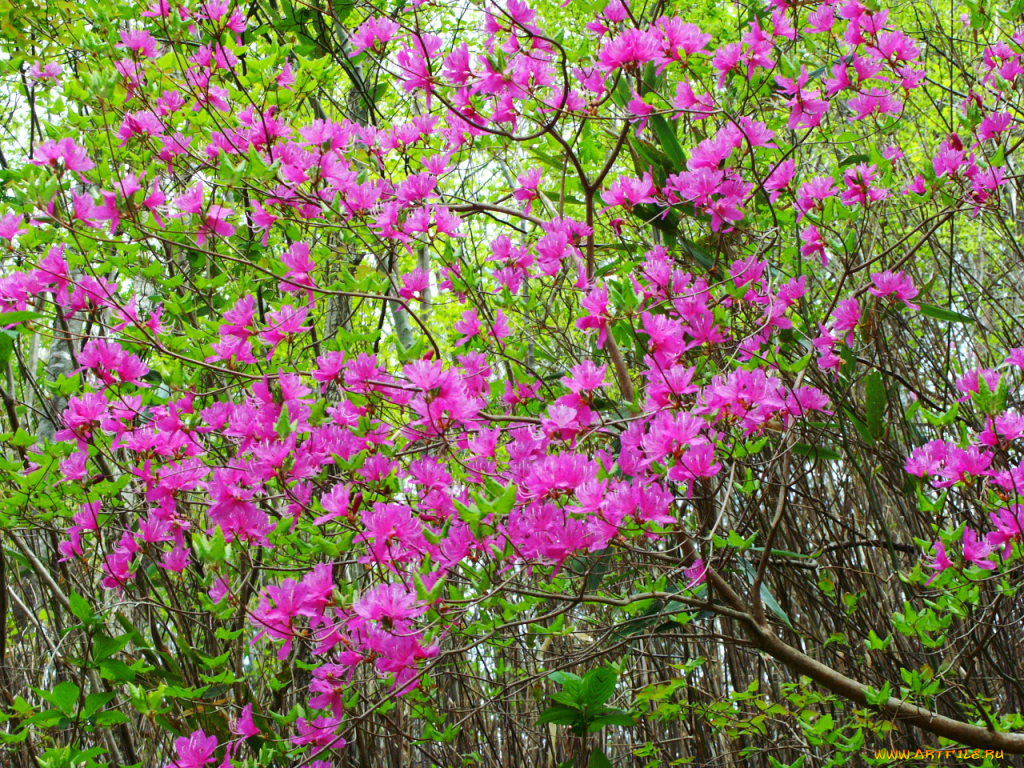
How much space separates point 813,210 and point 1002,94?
502mm

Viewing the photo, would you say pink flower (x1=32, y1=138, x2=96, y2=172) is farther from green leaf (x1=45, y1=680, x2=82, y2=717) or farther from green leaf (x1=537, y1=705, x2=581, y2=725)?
green leaf (x1=537, y1=705, x2=581, y2=725)

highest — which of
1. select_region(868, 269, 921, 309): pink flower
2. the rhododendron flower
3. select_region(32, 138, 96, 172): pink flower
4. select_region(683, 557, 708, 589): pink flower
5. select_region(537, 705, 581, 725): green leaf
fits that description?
the rhododendron flower

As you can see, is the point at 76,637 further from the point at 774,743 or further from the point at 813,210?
the point at 813,210

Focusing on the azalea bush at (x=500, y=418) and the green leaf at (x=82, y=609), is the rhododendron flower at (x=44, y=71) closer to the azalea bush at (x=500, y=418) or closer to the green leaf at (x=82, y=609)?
the azalea bush at (x=500, y=418)

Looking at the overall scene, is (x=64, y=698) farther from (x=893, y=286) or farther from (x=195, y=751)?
(x=893, y=286)

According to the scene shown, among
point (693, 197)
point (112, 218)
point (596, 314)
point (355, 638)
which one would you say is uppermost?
point (112, 218)

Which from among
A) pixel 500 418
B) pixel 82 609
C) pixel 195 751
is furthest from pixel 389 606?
pixel 82 609

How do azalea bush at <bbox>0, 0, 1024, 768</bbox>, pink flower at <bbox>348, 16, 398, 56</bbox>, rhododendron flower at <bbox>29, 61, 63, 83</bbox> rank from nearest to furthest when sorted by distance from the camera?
azalea bush at <bbox>0, 0, 1024, 768</bbox>
pink flower at <bbox>348, 16, 398, 56</bbox>
rhododendron flower at <bbox>29, 61, 63, 83</bbox>

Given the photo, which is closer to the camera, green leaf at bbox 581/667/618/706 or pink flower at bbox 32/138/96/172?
green leaf at bbox 581/667/618/706

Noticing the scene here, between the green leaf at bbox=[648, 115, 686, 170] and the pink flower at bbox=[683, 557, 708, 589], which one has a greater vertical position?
the green leaf at bbox=[648, 115, 686, 170]

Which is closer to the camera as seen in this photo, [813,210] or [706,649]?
[813,210]

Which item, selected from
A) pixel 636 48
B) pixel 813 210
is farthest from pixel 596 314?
pixel 813 210

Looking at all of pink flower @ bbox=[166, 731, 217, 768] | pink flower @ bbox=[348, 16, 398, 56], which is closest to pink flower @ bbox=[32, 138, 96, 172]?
pink flower @ bbox=[348, 16, 398, 56]

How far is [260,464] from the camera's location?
1.46 metres
